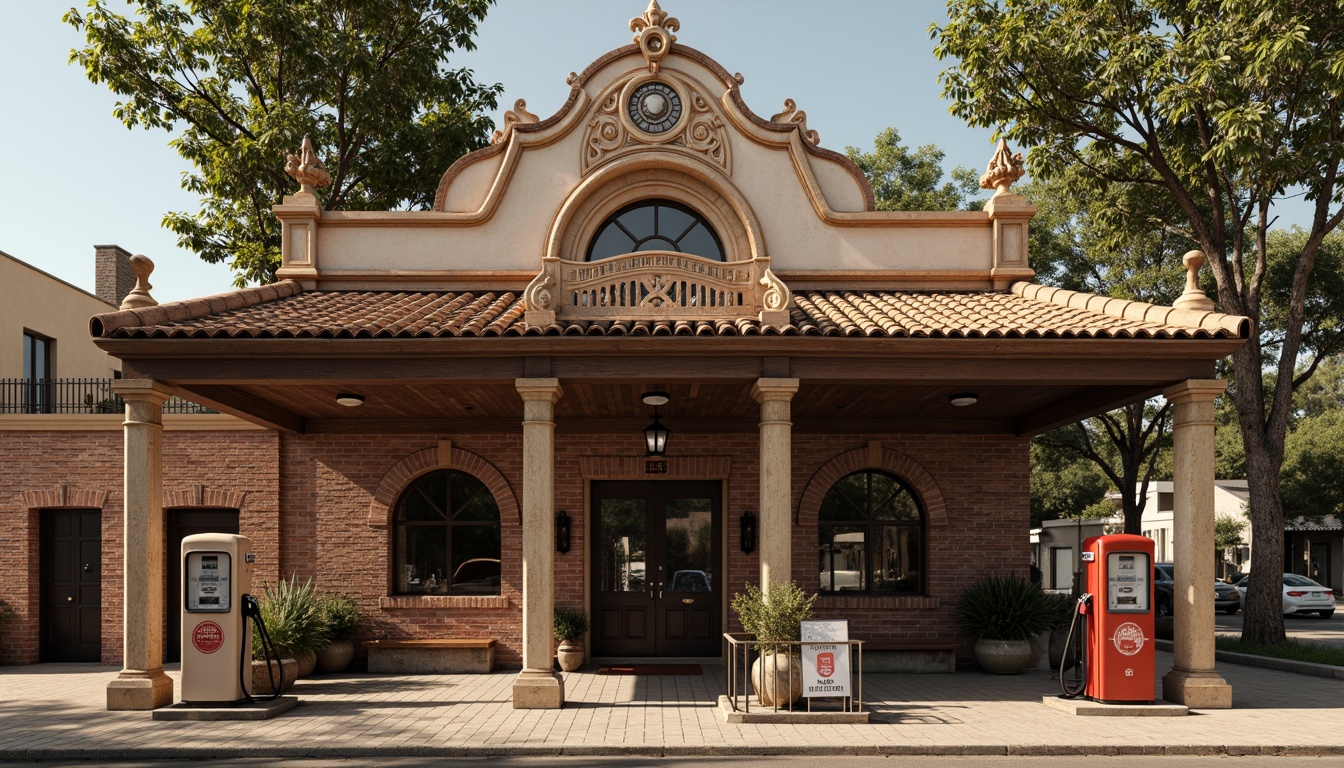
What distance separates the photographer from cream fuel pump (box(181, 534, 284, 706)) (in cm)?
1075

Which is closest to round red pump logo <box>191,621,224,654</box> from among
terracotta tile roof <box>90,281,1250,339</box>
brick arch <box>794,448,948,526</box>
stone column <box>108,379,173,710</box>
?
stone column <box>108,379,173,710</box>

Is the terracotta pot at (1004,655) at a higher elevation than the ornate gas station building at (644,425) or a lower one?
lower

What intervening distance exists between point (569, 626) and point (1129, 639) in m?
7.06

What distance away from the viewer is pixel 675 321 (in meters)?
11.1

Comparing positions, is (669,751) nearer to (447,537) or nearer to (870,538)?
(870,538)

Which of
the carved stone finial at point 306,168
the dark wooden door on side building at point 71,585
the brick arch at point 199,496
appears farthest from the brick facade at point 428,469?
the carved stone finial at point 306,168

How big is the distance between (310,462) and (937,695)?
928 centimetres

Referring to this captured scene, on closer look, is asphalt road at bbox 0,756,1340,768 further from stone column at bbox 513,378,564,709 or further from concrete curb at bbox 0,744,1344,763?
stone column at bbox 513,378,564,709

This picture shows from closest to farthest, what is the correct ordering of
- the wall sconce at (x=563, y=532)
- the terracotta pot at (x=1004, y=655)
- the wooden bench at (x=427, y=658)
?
the terracotta pot at (x=1004, y=655) < the wooden bench at (x=427, y=658) < the wall sconce at (x=563, y=532)

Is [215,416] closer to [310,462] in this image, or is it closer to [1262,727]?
[310,462]

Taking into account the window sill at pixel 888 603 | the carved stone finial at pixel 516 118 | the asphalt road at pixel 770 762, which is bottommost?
the asphalt road at pixel 770 762

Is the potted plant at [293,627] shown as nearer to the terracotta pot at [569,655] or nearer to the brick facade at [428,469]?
the brick facade at [428,469]

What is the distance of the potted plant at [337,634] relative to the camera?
45.1ft

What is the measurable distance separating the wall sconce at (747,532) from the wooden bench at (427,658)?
3844mm
